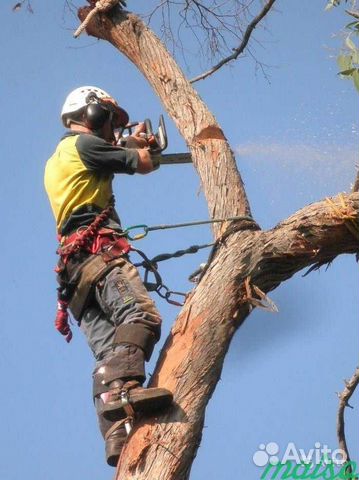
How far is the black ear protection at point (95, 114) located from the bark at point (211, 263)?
1.04 feet

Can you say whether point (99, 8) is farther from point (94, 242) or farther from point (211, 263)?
point (211, 263)

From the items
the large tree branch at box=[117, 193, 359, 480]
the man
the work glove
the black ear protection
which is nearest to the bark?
the large tree branch at box=[117, 193, 359, 480]

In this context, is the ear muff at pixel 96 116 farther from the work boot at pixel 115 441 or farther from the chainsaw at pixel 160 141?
the work boot at pixel 115 441

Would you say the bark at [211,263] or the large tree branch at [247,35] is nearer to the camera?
the bark at [211,263]

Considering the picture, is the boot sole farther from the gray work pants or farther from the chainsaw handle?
the chainsaw handle

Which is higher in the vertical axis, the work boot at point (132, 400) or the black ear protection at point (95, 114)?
the black ear protection at point (95, 114)

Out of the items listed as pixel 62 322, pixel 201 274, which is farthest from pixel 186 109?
pixel 62 322

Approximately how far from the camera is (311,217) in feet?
13.4

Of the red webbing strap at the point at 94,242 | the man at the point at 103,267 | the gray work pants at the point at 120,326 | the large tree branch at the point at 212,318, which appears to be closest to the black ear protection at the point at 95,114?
the man at the point at 103,267

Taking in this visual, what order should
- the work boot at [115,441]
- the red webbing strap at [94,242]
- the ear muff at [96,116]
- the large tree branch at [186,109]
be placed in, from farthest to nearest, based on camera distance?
the ear muff at [96,116], the large tree branch at [186,109], the red webbing strap at [94,242], the work boot at [115,441]

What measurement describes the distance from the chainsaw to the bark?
0.08 metres

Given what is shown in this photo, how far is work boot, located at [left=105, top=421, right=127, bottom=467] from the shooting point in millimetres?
3689

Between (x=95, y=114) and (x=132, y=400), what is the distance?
4.71 feet

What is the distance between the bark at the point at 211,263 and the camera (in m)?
3.49
